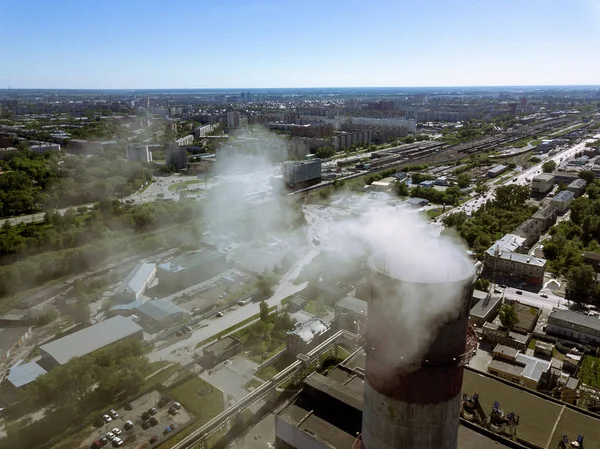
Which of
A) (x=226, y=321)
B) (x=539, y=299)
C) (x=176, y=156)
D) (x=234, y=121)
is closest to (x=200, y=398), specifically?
(x=226, y=321)

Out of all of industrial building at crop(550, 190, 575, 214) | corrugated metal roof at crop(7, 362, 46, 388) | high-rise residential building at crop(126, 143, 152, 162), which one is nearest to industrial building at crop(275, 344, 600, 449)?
corrugated metal roof at crop(7, 362, 46, 388)

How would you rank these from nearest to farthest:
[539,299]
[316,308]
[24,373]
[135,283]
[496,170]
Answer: [24,373]
[316,308]
[539,299]
[135,283]
[496,170]

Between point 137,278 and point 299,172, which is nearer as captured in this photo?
point 137,278

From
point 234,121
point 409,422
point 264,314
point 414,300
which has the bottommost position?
point 264,314

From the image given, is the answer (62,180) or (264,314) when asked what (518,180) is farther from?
(62,180)

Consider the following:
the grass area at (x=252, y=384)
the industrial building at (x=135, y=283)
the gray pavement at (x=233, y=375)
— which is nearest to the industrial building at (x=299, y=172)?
the industrial building at (x=135, y=283)

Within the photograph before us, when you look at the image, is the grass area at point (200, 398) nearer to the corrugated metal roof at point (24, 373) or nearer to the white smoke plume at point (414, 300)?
the corrugated metal roof at point (24, 373)

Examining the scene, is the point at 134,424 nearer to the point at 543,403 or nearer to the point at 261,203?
the point at 543,403

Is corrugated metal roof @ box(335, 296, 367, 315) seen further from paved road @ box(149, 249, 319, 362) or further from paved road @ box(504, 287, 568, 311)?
paved road @ box(504, 287, 568, 311)
